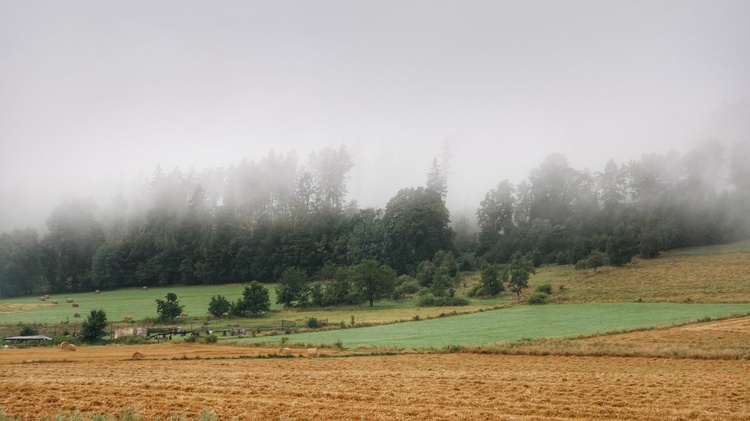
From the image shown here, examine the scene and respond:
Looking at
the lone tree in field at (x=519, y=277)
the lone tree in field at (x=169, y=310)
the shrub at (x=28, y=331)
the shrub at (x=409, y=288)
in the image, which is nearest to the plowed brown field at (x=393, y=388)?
the shrub at (x=28, y=331)

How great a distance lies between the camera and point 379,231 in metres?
95.0

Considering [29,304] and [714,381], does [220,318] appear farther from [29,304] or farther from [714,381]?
[714,381]

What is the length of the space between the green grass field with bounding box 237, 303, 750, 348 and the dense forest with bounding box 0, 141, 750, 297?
30.5m

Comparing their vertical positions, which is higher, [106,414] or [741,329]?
[106,414]

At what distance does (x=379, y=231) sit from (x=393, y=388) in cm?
7784

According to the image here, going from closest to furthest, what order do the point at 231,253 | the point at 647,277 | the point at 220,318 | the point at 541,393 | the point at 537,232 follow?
1. the point at 541,393
2. the point at 220,318
3. the point at 647,277
4. the point at 537,232
5. the point at 231,253

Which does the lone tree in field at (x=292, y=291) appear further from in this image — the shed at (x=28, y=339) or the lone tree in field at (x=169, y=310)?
the shed at (x=28, y=339)

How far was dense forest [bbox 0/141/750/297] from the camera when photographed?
8431 centimetres

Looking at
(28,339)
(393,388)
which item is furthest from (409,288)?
(393,388)

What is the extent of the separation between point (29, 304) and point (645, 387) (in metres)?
80.4

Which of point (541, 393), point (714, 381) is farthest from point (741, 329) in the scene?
point (541, 393)

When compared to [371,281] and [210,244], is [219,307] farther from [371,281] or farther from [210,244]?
[210,244]

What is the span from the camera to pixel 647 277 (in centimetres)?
6275

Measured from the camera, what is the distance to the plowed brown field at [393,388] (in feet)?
44.2
